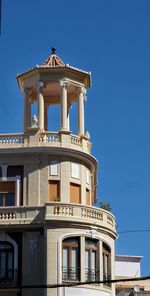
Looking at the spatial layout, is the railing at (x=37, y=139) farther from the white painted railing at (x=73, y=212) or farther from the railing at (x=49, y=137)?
the white painted railing at (x=73, y=212)

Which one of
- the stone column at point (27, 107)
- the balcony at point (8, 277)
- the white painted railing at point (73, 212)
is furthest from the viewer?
the stone column at point (27, 107)

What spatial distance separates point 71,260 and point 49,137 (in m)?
8.57

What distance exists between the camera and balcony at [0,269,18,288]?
46.2m

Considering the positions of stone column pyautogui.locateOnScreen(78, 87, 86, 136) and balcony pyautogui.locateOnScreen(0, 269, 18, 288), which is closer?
balcony pyautogui.locateOnScreen(0, 269, 18, 288)

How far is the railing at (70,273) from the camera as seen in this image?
45.7 metres

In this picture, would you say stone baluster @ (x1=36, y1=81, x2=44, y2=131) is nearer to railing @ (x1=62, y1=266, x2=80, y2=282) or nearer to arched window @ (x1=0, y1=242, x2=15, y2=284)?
arched window @ (x1=0, y1=242, x2=15, y2=284)

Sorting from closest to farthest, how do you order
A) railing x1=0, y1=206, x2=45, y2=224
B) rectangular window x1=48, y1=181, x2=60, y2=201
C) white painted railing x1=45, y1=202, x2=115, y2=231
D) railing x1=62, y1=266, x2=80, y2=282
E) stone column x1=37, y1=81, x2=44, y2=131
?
1. railing x1=62, y1=266, x2=80, y2=282
2. white painted railing x1=45, y1=202, x2=115, y2=231
3. railing x1=0, y1=206, x2=45, y2=224
4. rectangular window x1=48, y1=181, x2=60, y2=201
5. stone column x1=37, y1=81, x2=44, y2=131

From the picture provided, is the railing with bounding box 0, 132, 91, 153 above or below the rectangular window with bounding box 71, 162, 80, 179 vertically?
above

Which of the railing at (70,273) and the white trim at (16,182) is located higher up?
the white trim at (16,182)

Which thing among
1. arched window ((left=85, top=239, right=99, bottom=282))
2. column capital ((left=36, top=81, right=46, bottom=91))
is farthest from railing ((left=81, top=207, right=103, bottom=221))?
column capital ((left=36, top=81, right=46, bottom=91))

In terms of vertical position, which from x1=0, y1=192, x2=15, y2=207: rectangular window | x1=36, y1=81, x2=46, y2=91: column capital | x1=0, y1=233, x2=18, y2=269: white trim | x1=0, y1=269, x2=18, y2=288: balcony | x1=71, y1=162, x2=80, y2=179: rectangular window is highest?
x1=36, y1=81, x2=46, y2=91: column capital

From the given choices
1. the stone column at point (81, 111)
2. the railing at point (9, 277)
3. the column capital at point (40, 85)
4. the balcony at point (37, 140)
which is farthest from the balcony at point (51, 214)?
the column capital at point (40, 85)

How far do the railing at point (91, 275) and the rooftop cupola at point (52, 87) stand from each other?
30.6 feet

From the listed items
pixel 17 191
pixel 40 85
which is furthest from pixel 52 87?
pixel 17 191
